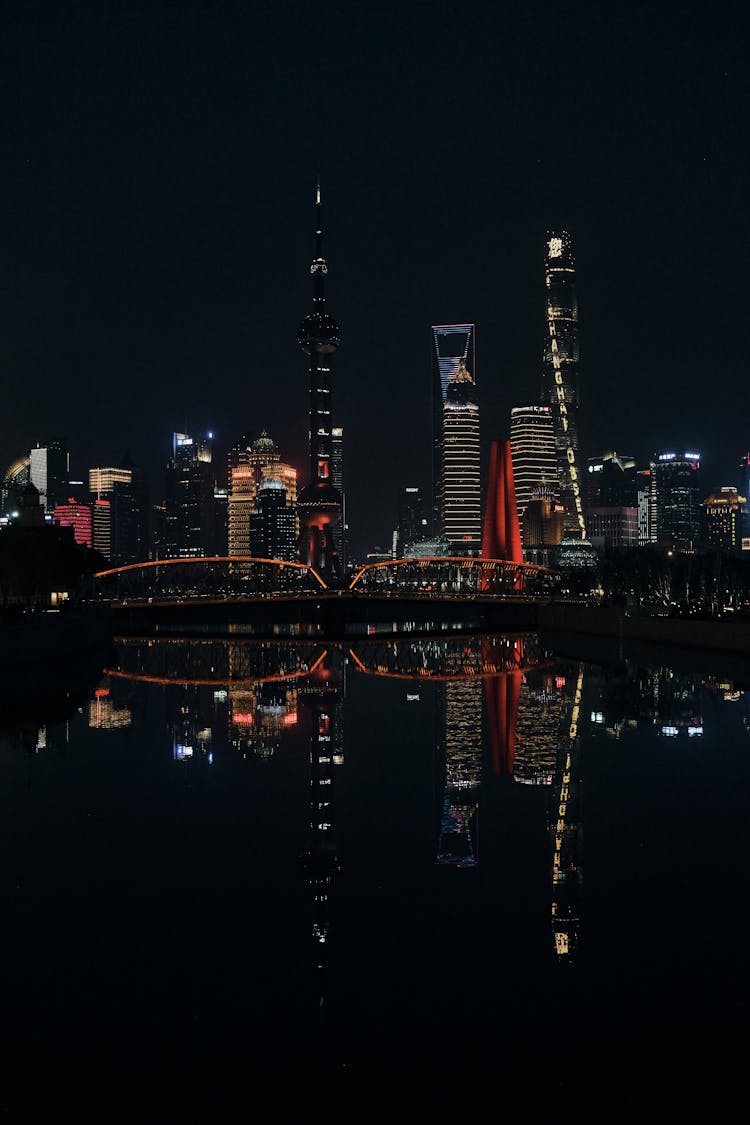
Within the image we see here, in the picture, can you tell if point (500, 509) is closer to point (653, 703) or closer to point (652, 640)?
point (652, 640)

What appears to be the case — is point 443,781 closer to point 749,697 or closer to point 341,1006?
point 341,1006

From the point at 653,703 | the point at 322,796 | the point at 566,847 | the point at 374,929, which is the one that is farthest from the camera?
the point at 653,703

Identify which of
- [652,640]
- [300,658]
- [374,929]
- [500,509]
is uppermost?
[500,509]

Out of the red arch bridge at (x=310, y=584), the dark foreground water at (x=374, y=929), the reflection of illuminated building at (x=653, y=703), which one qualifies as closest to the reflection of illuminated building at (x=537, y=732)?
the dark foreground water at (x=374, y=929)

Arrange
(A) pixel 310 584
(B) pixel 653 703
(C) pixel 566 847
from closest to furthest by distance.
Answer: (C) pixel 566 847
(B) pixel 653 703
(A) pixel 310 584

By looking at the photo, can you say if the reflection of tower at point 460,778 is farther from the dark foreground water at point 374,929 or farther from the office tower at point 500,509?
the office tower at point 500,509

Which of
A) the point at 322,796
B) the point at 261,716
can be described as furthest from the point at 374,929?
the point at 261,716
